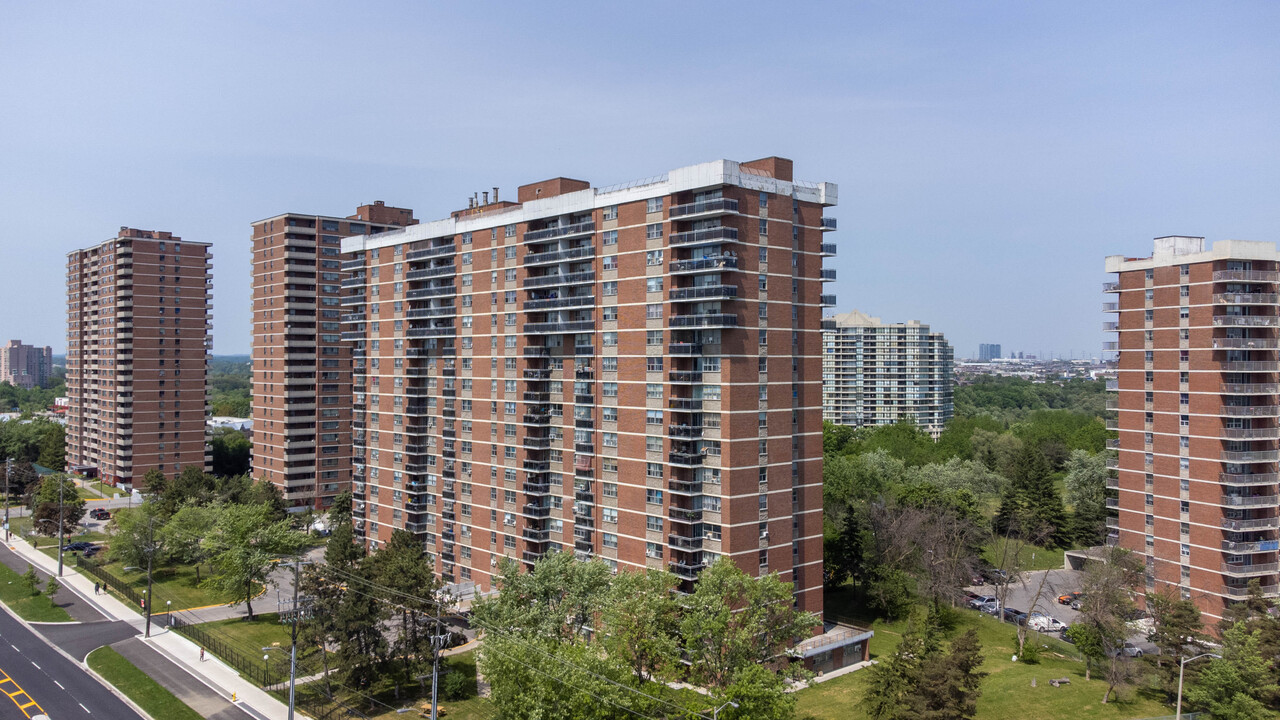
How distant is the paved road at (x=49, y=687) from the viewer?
6475 cm

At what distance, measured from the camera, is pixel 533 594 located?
67562 mm

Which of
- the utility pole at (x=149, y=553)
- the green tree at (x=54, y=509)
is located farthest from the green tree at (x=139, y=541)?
the green tree at (x=54, y=509)

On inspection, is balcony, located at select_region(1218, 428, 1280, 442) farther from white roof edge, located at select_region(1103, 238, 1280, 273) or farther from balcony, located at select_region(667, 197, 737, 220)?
balcony, located at select_region(667, 197, 737, 220)

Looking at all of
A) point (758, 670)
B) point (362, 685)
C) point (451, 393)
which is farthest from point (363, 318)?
point (758, 670)

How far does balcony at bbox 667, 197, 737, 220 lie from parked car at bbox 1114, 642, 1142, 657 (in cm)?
4893

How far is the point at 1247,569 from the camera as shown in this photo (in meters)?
81.1

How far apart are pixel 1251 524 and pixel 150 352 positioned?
548 feet

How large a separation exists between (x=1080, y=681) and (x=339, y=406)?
111 metres

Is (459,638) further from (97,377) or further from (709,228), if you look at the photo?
(97,377)

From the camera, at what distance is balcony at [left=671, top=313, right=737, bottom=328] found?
6994 cm

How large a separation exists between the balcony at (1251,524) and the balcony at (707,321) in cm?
5379

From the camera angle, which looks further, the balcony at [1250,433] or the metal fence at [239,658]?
the balcony at [1250,433]

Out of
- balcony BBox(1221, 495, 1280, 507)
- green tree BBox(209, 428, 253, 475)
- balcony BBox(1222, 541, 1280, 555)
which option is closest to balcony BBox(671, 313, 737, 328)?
balcony BBox(1221, 495, 1280, 507)

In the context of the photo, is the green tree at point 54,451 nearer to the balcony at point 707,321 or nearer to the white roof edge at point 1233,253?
the balcony at point 707,321
